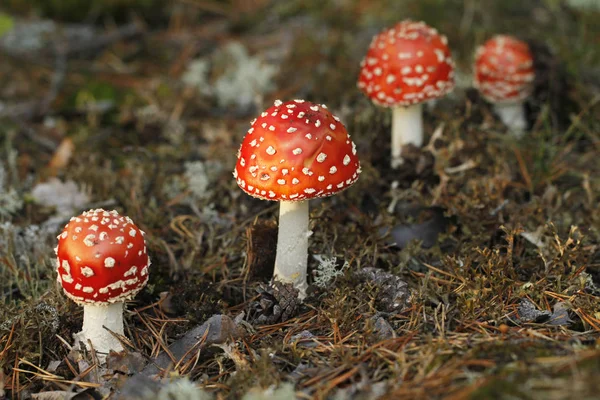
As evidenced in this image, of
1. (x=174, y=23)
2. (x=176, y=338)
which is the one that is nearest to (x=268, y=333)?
(x=176, y=338)

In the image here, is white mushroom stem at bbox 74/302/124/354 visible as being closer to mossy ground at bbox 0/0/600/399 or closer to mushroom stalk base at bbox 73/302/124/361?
mushroom stalk base at bbox 73/302/124/361

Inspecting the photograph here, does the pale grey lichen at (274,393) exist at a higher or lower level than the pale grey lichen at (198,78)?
lower

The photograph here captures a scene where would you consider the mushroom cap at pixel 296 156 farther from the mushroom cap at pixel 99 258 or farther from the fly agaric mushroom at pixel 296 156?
the mushroom cap at pixel 99 258

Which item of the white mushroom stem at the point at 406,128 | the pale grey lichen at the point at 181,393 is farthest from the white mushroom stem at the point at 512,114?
the pale grey lichen at the point at 181,393

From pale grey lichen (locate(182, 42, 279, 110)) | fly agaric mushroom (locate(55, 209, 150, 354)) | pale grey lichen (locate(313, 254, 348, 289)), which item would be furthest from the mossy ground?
fly agaric mushroom (locate(55, 209, 150, 354))

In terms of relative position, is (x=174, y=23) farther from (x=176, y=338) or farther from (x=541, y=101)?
(x=176, y=338)

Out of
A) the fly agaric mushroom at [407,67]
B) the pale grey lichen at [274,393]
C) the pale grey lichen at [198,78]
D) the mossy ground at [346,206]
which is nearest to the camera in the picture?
the pale grey lichen at [274,393]
